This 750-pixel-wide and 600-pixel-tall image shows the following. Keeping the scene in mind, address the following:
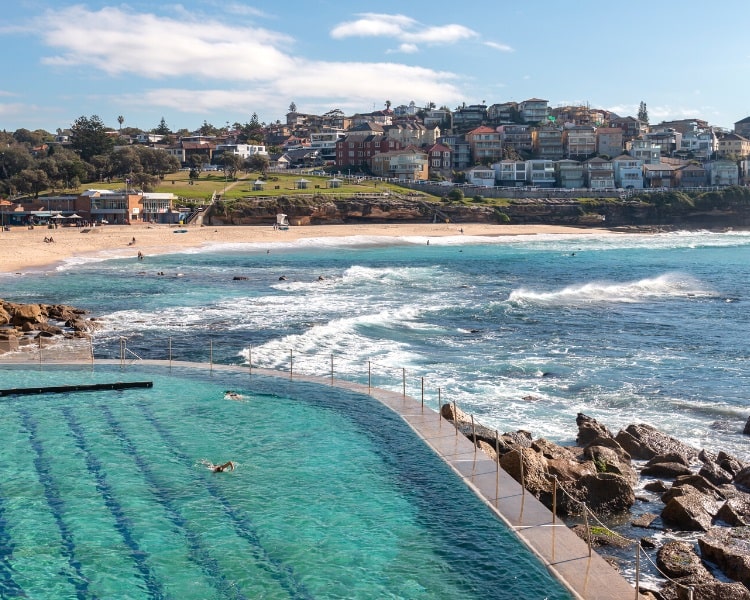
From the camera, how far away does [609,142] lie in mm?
137125

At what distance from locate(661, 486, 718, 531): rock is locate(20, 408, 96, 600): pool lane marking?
31.1ft

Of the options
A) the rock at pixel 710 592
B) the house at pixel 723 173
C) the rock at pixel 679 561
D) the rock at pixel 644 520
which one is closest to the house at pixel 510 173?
the house at pixel 723 173

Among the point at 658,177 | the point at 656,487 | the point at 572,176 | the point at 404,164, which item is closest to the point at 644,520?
the point at 656,487

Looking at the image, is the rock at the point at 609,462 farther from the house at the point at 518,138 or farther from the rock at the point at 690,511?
the house at the point at 518,138

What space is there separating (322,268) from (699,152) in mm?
112104

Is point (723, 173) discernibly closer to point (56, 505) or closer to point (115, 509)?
point (115, 509)

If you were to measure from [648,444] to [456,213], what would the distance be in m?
86.4

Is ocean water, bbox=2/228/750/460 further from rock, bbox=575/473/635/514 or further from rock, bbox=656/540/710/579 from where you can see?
rock, bbox=656/540/710/579

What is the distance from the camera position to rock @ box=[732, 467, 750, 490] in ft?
50.9

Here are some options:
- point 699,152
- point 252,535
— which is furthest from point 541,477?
point 699,152

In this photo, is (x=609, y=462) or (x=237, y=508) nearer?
(x=237, y=508)

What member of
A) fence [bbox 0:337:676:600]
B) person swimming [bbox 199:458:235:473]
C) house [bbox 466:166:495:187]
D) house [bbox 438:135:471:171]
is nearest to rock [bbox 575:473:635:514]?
fence [bbox 0:337:676:600]

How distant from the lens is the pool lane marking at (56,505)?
1058cm

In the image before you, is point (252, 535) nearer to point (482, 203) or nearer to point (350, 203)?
point (350, 203)
